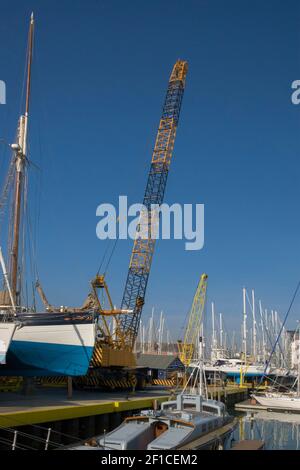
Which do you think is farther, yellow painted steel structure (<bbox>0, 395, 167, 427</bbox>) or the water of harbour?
the water of harbour

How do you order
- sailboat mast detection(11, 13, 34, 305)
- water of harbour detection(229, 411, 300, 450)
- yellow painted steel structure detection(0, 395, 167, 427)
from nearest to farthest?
yellow painted steel structure detection(0, 395, 167, 427)
water of harbour detection(229, 411, 300, 450)
sailboat mast detection(11, 13, 34, 305)

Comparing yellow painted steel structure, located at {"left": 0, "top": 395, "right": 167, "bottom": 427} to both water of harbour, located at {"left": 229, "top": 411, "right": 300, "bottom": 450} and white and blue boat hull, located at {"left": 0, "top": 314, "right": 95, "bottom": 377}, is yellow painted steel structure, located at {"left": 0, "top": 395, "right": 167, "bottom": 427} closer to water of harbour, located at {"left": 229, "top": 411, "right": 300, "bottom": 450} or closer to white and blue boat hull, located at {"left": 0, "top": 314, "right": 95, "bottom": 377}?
white and blue boat hull, located at {"left": 0, "top": 314, "right": 95, "bottom": 377}

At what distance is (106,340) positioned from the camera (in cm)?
4303

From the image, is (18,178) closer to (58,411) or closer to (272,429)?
(58,411)

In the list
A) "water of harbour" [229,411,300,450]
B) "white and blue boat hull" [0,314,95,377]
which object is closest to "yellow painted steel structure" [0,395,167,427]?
"white and blue boat hull" [0,314,95,377]

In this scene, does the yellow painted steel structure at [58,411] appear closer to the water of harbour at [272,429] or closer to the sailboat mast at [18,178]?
the water of harbour at [272,429]

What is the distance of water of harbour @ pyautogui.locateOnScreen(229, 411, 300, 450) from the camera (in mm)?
32875

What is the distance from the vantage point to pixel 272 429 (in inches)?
1522

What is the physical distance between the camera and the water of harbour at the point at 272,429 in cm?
3288

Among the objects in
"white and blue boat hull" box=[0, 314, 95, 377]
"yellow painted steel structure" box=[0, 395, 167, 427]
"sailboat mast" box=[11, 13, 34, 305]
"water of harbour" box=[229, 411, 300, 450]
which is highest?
"sailboat mast" box=[11, 13, 34, 305]

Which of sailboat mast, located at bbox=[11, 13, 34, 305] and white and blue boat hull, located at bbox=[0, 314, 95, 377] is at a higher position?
sailboat mast, located at bbox=[11, 13, 34, 305]

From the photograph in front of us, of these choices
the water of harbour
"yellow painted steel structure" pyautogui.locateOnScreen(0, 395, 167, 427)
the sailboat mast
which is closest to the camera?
"yellow painted steel structure" pyautogui.locateOnScreen(0, 395, 167, 427)

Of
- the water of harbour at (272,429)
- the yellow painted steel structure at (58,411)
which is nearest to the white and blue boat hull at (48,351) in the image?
the yellow painted steel structure at (58,411)
